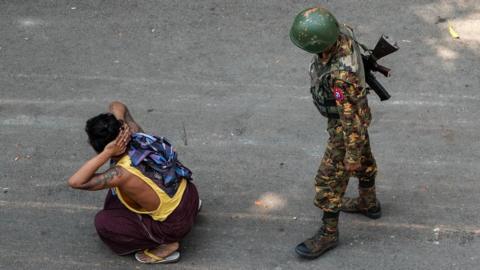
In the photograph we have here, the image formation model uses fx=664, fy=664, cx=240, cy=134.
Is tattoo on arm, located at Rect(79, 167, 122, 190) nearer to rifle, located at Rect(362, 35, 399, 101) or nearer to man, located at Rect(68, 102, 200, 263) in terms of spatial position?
man, located at Rect(68, 102, 200, 263)

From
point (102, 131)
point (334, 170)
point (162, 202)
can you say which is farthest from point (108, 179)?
point (334, 170)

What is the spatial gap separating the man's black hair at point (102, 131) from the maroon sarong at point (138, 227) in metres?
0.60

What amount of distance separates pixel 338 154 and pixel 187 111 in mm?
2148

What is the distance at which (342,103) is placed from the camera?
12.8 ft

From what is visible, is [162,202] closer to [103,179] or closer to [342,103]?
[103,179]

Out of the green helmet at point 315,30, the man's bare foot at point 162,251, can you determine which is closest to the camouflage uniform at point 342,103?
the green helmet at point 315,30

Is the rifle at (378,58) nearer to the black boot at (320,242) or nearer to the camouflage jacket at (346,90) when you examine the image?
the camouflage jacket at (346,90)

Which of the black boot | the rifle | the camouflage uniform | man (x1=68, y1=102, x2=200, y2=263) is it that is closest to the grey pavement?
the black boot

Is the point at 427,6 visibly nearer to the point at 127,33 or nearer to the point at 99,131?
the point at 127,33

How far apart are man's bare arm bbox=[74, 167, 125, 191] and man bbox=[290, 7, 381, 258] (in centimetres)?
129

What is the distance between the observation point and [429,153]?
539 centimetres

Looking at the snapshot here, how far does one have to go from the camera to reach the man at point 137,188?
4.14 metres

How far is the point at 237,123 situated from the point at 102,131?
1.98 meters

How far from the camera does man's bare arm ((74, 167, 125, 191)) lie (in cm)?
414
